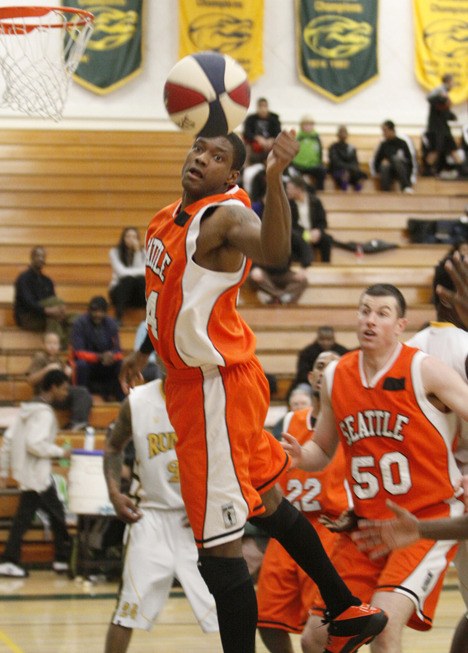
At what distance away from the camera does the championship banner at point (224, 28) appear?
1830 centimetres

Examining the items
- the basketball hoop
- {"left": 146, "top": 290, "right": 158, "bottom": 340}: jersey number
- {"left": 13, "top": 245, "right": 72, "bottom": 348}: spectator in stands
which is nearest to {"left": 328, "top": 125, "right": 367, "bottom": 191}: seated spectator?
{"left": 13, "top": 245, "right": 72, "bottom": 348}: spectator in stands

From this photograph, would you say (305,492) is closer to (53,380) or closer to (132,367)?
(132,367)

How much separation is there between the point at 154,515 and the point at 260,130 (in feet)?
34.5

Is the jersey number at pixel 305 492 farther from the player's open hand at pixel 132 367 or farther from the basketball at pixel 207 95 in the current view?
the basketball at pixel 207 95

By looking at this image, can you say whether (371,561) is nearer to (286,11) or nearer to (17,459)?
(17,459)

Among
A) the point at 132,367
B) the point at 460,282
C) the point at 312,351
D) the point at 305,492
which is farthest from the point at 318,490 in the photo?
the point at 312,351

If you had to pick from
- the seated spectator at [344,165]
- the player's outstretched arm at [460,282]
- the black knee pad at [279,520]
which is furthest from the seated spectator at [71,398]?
the player's outstretched arm at [460,282]

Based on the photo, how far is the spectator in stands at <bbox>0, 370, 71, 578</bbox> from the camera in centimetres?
917

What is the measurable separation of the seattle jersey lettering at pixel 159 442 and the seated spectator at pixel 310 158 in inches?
415

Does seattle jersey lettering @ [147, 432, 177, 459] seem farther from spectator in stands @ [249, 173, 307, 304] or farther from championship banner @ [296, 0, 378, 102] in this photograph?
championship banner @ [296, 0, 378, 102]

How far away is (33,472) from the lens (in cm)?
930

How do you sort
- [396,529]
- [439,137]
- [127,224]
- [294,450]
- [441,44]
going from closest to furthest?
[396,529], [294,450], [127,224], [439,137], [441,44]

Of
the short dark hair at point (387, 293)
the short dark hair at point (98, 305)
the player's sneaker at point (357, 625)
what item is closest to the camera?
the player's sneaker at point (357, 625)

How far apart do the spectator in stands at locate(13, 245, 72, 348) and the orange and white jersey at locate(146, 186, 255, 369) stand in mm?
8100
